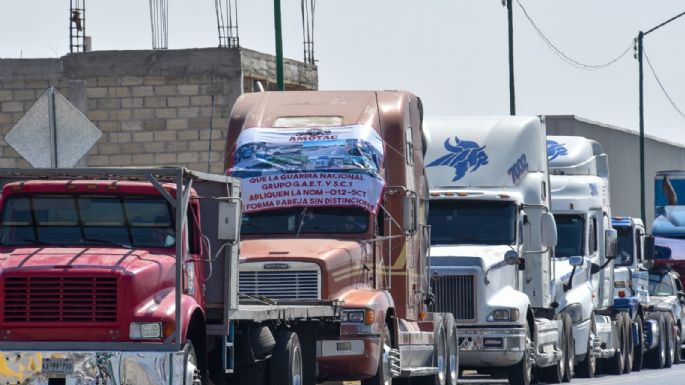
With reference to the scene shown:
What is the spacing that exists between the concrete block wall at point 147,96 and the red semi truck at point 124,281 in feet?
65.6

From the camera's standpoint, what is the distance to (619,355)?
32.9m

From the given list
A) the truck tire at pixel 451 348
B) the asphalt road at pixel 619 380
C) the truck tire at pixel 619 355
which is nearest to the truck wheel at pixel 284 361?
the truck tire at pixel 451 348

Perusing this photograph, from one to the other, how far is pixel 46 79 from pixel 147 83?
219cm

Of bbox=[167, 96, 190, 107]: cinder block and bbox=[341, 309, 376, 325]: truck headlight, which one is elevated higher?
bbox=[167, 96, 190, 107]: cinder block

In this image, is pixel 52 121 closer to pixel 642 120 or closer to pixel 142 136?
pixel 142 136

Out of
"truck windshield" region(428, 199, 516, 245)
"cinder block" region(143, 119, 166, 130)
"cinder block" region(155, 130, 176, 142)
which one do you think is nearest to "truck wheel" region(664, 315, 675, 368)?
"cinder block" region(155, 130, 176, 142)

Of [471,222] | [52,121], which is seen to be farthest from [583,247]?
[52,121]

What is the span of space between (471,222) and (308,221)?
5387mm

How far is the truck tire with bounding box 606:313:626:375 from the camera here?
3288cm

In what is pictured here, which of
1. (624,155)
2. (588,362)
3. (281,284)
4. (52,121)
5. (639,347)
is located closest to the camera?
(52,121)

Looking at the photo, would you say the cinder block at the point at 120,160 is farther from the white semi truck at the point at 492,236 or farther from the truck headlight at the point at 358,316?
the truck headlight at the point at 358,316

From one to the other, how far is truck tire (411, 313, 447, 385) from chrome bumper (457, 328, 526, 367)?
1667 millimetres

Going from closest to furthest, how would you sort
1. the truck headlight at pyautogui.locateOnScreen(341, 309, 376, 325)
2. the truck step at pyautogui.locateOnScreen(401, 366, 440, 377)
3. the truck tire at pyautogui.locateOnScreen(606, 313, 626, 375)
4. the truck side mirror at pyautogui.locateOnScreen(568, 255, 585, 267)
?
the truck headlight at pyautogui.locateOnScreen(341, 309, 376, 325) < the truck step at pyautogui.locateOnScreen(401, 366, 440, 377) < the truck side mirror at pyautogui.locateOnScreen(568, 255, 585, 267) < the truck tire at pyautogui.locateOnScreen(606, 313, 626, 375)

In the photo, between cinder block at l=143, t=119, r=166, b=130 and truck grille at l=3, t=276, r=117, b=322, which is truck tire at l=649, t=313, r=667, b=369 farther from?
truck grille at l=3, t=276, r=117, b=322
